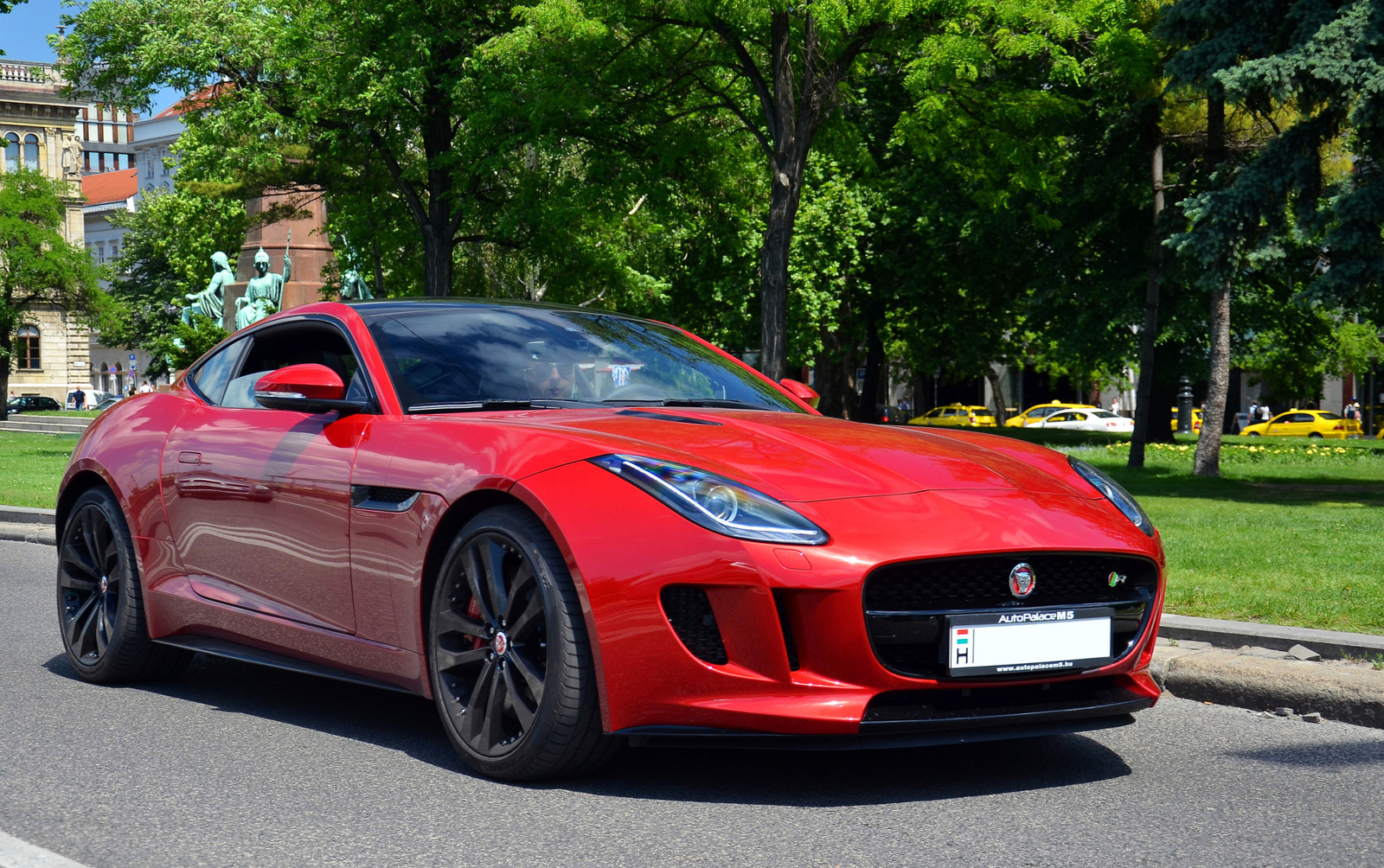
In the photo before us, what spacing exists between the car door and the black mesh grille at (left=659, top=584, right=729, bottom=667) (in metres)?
1.36

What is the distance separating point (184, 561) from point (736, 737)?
8.84ft

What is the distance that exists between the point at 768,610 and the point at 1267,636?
3.39 m

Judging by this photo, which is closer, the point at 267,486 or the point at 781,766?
the point at 781,766

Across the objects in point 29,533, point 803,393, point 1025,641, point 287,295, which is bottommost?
point 29,533

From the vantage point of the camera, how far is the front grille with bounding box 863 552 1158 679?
12.7 feet

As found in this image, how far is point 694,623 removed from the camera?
154 inches

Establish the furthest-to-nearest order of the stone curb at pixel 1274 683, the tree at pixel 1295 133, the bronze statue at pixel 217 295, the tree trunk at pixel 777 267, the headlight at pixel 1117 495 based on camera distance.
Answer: the bronze statue at pixel 217 295
the tree trunk at pixel 777 267
the tree at pixel 1295 133
the stone curb at pixel 1274 683
the headlight at pixel 1117 495

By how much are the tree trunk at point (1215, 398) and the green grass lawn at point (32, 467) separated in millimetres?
14726

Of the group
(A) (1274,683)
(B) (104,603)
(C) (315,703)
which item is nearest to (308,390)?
(C) (315,703)

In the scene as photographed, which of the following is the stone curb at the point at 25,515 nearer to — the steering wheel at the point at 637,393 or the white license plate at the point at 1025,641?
the steering wheel at the point at 637,393

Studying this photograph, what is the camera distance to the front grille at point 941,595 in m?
3.88

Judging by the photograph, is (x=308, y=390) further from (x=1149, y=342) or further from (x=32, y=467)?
(x=1149, y=342)

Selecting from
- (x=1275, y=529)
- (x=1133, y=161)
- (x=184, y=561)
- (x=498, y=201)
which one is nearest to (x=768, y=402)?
(x=184, y=561)

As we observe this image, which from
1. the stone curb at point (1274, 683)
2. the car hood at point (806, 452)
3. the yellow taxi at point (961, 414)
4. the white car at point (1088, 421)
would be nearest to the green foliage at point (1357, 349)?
the white car at point (1088, 421)
